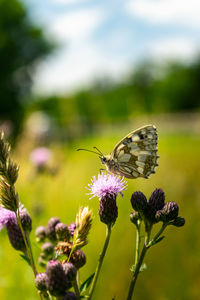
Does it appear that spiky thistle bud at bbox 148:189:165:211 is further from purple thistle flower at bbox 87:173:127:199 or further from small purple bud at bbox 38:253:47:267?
small purple bud at bbox 38:253:47:267

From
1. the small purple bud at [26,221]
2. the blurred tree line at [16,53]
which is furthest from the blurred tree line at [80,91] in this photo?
the small purple bud at [26,221]

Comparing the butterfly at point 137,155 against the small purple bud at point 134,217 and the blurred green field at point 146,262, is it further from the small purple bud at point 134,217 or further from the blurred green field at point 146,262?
the small purple bud at point 134,217

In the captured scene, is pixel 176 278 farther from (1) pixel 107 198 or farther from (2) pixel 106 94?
(2) pixel 106 94

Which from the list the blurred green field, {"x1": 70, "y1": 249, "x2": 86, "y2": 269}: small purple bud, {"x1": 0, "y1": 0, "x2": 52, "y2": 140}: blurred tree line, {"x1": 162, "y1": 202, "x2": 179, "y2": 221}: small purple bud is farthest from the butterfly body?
{"x1": 0, "y1": 0, "x2": 52, "y2": 140}: blurred tree line

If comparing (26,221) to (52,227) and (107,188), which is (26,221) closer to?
(52,227)

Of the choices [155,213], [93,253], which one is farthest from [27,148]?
[155,213]

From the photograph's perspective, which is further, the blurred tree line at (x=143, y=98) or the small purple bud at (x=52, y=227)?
the blurred tree line at (x=143, y=98)
